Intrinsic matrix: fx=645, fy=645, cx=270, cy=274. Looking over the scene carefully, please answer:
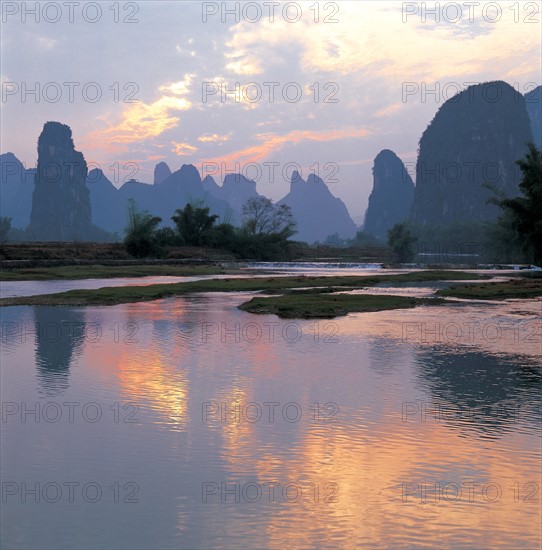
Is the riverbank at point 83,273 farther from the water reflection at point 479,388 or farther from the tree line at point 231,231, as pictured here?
the water reflection at point 479,388

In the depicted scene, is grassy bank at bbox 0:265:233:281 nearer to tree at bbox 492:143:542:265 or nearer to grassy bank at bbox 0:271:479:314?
grassy bank at bbox 0:271:479:314

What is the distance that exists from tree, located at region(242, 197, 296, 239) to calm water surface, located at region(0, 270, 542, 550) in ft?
320

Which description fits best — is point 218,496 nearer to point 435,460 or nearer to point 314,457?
point 314,457

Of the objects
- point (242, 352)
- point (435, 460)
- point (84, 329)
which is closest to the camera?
point (435, 460)

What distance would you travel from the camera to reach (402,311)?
30953mm

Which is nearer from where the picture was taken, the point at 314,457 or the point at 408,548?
the point at 408,548

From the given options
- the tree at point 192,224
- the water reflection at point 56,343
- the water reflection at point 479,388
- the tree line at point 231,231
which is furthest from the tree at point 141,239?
the water reflection at point 479,388

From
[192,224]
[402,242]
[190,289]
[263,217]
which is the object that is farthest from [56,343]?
[263,217]

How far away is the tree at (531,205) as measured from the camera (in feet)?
168

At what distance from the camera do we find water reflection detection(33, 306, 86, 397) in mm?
15510

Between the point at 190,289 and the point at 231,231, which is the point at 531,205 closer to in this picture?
the point at 190,289

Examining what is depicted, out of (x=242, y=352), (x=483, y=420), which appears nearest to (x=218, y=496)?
(x=483, y=420)

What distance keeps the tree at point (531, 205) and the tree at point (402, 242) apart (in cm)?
5654

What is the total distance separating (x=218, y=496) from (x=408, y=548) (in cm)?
262
